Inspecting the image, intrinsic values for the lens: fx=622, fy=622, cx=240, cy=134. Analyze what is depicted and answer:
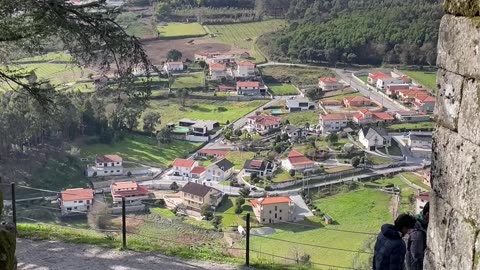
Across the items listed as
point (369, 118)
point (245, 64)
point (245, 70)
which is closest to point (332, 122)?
point (369, 118)

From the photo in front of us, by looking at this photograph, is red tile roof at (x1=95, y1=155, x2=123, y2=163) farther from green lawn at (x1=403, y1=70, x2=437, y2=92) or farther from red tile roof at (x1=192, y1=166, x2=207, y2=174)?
green lawn at (x1=403, y1=70, x2=437, y2=92)

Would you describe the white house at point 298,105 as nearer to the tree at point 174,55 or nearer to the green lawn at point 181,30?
the tree at point 174,55

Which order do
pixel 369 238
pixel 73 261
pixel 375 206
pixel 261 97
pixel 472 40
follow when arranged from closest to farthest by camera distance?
pixel 472 40
pixel 73 261
pixel 369 238
pixel 375 206
pixel 261 97

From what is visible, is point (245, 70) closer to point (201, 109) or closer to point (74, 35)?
point (201, 109)

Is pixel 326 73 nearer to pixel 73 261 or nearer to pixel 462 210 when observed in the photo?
pixel 73 261

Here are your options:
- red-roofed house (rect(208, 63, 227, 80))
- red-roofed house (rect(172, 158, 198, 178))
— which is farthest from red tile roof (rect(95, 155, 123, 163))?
red-roofed house (rect(208, 63, 227, 80))

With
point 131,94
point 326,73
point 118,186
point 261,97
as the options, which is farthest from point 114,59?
point 326,73
